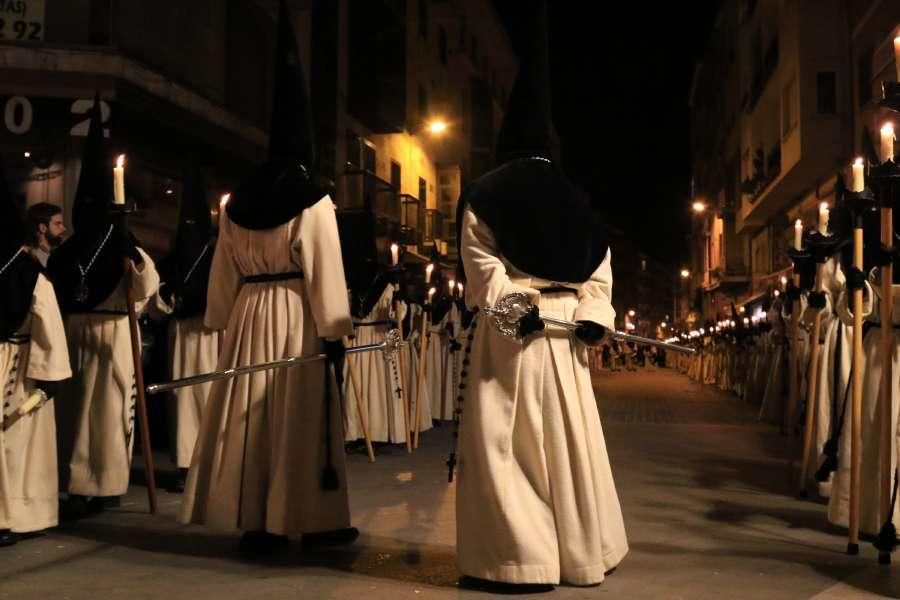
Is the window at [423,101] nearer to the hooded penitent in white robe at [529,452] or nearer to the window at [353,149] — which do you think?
the window at [353,149]

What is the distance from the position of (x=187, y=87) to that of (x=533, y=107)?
513 inches

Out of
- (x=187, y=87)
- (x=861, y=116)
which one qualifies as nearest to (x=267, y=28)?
(x=187, y=87)

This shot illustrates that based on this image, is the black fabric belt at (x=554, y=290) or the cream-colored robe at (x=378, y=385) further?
the cream-colored robe at (x=378, y=385)

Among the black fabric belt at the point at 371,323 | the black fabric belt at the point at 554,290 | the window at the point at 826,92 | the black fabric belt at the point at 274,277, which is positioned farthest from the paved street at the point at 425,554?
the window at the point at 826,92

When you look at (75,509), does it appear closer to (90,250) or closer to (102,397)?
(102,397)

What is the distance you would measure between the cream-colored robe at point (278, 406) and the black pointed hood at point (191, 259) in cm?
300

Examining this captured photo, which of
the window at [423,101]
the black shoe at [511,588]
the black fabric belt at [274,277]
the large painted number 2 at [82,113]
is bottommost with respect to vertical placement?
the black shoe at [511,588]

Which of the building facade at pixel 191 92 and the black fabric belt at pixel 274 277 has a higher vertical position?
the building facade at pixel 191 92

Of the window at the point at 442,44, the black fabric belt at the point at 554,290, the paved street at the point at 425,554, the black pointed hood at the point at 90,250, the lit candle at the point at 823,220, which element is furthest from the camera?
the window at the point at 442,44

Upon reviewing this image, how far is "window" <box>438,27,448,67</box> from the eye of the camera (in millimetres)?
39575

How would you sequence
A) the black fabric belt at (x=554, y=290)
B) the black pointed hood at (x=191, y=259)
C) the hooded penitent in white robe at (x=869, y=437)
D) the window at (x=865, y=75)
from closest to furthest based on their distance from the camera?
1. the black fabric belt at (x=554, y=290)
2. the hooded penitent in white robe at (x=869, y=437)
3. the black pointed hood at (x=191, y=259)
4. the window at (x=865, y=75)

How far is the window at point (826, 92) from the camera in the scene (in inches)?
1008

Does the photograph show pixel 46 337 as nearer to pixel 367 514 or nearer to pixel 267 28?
pixel 367 514

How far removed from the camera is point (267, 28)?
21797 millimetres
